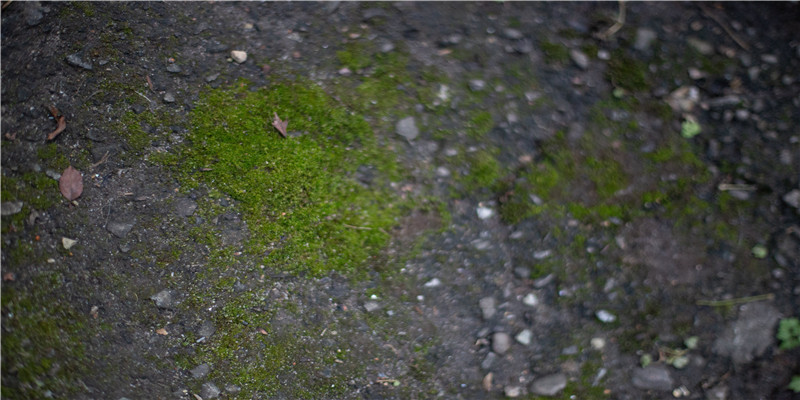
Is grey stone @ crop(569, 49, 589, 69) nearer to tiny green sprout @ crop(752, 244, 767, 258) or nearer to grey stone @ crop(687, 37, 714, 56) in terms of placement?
grey stone @ crop(687, 37, 714, 56)

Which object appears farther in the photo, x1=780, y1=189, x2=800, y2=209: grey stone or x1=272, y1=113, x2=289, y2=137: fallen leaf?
x1=272, y1=113, x2=289, y2=137: fallen leaf

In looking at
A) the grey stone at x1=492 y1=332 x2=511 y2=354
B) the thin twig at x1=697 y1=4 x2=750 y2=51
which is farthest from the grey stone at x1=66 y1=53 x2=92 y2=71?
the thin twig at x1=697 y1=4 x2=750 y2=51

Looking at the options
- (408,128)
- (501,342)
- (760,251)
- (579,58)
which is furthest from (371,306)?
(760,251)

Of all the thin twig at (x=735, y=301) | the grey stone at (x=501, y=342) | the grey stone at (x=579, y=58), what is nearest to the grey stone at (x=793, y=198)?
the thin twig at (x=735, y=301)

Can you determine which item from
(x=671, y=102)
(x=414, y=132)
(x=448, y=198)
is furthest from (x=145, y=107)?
(x=671, y=102)

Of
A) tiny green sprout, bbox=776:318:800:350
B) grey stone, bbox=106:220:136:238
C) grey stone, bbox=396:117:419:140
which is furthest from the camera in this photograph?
grey stone, bbox=396:117:419:140

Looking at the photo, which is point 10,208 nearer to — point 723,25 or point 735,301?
point 735,301

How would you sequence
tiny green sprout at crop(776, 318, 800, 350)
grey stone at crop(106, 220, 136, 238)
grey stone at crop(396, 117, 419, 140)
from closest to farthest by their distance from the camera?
tiny green sprout at crop(776, 318, 800, 350)
grey stone at crop(106, 220, 136, 238)
grey stone at crop(396, 117, 419, 140)

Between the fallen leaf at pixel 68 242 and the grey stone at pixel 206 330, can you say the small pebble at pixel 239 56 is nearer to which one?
the fallen leaf at pixel 68 242

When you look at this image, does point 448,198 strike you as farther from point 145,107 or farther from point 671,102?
point 145,107
